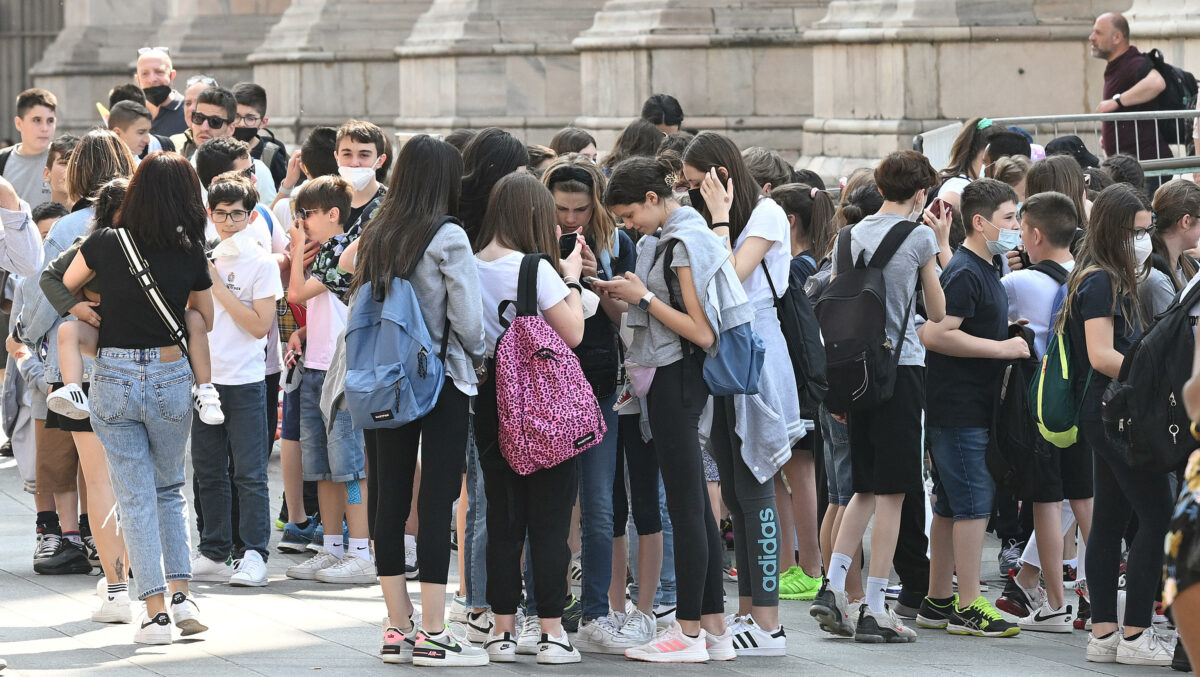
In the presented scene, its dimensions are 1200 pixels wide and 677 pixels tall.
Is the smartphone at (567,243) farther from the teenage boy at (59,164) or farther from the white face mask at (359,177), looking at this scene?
the teenage boy at (59,164)

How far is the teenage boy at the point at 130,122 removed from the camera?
990 centimetres

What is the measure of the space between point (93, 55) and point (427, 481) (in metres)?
22.8

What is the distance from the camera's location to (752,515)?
6.57 m

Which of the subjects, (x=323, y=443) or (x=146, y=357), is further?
(x=323, y=443)

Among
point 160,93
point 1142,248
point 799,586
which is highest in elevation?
point 160,93

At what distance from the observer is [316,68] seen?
21609 millimetres

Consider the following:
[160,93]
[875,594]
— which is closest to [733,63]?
[160,93]

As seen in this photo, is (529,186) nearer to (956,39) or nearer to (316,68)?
(956,39)

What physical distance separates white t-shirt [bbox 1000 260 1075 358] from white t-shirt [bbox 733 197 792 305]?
3.60 feet

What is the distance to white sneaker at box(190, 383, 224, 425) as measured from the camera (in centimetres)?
657

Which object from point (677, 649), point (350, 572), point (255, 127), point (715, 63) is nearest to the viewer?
point (677, 649)

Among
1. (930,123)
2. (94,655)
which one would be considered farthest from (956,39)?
(94,655)

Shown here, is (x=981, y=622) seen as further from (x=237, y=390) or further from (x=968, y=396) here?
(x=237, y=390)

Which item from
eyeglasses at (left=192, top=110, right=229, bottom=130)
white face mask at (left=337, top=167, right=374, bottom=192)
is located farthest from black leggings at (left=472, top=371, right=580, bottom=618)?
eyeglasses at (left=192, top=110, right=229, bottom=130)
